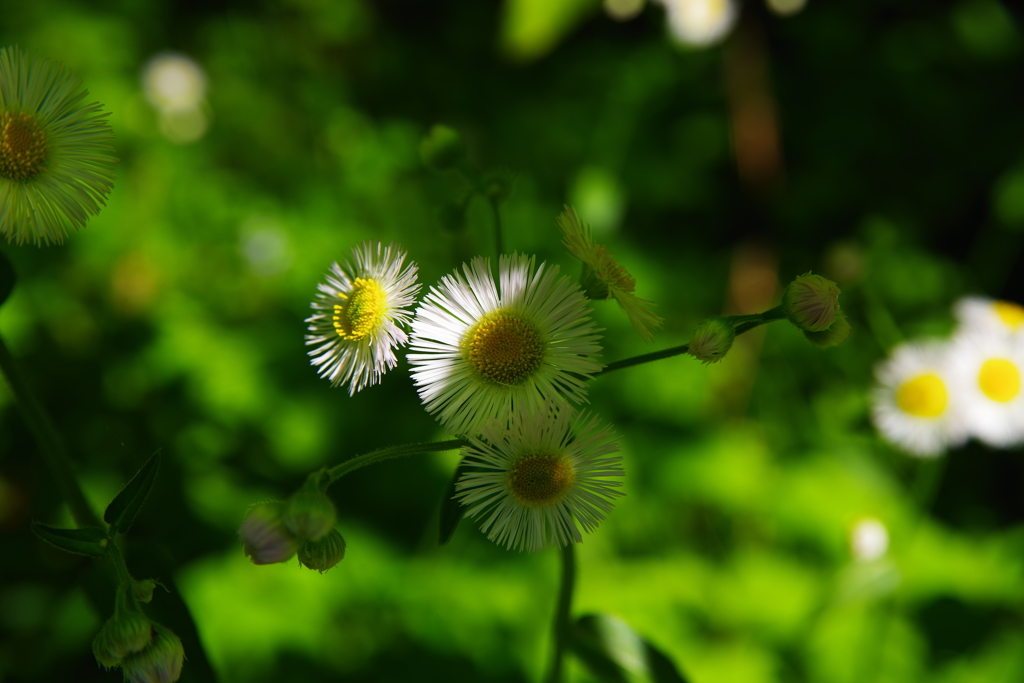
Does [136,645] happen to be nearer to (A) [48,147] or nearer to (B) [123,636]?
(B) [123,636]

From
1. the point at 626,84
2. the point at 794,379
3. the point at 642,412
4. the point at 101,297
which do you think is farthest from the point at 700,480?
the point at 101,297

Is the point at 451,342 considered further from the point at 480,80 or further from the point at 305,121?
the point at 480,80

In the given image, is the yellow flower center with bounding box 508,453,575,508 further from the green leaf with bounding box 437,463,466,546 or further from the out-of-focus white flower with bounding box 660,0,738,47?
the out-of-focus white flower with bounding box 660,0,738,47

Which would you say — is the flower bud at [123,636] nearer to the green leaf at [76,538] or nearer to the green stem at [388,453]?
the green leaf at [76,538]

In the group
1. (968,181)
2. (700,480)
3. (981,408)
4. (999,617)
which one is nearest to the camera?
(981,408)

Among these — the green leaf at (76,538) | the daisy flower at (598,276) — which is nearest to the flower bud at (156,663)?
the green leaf at (76,538)

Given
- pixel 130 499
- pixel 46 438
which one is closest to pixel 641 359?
pixel 130 499
